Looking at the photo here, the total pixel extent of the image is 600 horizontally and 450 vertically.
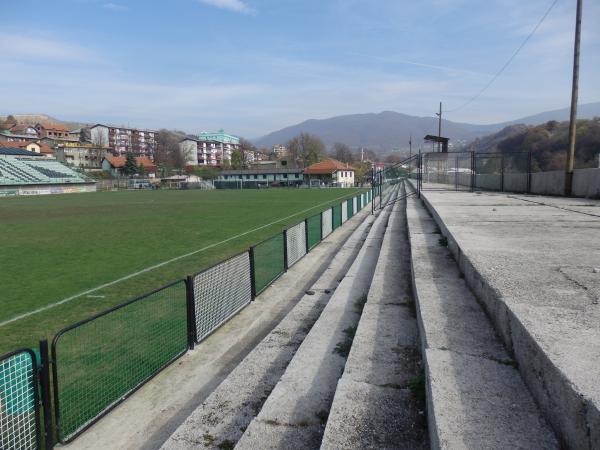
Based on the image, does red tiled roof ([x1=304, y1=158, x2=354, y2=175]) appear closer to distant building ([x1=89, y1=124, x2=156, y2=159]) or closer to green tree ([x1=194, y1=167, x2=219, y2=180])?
green tree ([x1=194, y1=167, x2=219, y2=180])

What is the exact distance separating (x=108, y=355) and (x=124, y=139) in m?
167

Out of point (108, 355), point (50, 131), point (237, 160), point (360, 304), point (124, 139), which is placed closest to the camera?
point (108, 355)

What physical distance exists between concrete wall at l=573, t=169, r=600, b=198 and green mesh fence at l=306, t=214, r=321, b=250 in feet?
30.2

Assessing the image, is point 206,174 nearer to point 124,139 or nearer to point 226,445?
point 124,139

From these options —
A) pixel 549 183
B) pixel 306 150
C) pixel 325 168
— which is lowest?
pixel 549 183

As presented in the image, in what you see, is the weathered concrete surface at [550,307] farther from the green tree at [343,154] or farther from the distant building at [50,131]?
the distant building at [50,131]

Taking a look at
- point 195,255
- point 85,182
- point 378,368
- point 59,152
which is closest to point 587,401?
point 378,368

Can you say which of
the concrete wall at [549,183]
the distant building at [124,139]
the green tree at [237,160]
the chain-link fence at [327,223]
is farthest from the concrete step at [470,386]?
the distant building at [124,139]

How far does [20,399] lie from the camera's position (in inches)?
127

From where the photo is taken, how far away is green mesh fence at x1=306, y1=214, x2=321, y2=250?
43.7 ft

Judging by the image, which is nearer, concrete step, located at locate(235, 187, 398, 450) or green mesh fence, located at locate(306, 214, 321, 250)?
concrete step, located at locate(235, 187, 398, 450)

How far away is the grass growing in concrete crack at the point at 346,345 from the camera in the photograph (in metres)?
4.44

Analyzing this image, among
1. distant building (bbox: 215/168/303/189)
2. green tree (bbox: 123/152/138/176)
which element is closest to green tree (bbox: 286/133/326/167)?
distant building (bbox: 215/168/303/189)

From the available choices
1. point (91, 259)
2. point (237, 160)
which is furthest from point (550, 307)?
point (237, 160)
